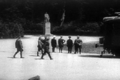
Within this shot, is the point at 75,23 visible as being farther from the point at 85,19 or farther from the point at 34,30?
the point at 34,30

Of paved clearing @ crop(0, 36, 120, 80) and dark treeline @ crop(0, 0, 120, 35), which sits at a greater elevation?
dark treeline @ crop(0, 0, 120, 35)

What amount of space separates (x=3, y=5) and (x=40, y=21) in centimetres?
1110

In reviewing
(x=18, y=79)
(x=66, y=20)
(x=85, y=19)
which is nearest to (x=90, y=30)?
(x=85, y=19)

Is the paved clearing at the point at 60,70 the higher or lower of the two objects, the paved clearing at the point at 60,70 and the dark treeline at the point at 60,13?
the lower

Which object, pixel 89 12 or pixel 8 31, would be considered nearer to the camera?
pixel 8 31

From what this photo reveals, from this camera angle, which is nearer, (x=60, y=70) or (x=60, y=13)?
(x=60, y=70)

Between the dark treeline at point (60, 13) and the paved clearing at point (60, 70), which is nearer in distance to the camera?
the paved clearing at point (60, 70)

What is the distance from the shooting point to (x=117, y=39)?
20.4 metres

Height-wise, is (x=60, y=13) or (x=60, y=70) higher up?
(x=60, y=13)

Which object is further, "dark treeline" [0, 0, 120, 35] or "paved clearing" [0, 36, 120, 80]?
"dark treeline" [0, 0, 120, 35]

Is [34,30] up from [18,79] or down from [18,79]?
up

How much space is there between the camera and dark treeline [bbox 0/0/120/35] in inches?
2525

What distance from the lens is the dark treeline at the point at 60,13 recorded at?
210 feet

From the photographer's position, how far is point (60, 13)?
75938 millimetres
